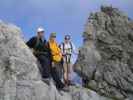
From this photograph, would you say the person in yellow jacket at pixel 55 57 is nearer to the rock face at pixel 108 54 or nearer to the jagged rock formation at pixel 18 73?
the jagged rock formation at pixel 18 73

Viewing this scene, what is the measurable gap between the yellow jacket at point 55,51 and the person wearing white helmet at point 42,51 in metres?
0.47

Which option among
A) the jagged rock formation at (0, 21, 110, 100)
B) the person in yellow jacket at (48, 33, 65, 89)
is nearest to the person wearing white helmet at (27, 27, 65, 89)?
the person in yellow jacket at (48, 33, 65, 89)

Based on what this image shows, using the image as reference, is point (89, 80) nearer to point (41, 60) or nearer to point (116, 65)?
point (116, 65)

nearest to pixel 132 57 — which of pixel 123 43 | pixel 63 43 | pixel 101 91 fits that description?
pixel 123 43

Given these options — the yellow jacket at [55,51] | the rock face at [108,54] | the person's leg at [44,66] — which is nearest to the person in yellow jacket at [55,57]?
the yellow jacket at [55,51]

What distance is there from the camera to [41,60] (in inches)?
1538

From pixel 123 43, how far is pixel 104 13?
3.79 meters

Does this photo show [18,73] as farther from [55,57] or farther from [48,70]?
[55,57]

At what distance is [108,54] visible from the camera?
147 feet

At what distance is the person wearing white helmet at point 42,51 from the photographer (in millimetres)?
38469

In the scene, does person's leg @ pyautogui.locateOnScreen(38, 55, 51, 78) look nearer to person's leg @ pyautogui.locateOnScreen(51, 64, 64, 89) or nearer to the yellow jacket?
person's leg @ pyautogui.locateOnScreen(51, 64, 64, 89)

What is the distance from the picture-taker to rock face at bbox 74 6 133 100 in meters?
43.4

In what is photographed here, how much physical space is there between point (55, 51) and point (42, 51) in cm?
115

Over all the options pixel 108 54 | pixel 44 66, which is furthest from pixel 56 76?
pixel 108 54
